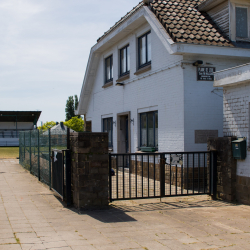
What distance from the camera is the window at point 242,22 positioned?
11602 millimetres

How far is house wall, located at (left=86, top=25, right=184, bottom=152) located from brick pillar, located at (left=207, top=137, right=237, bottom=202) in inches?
86.0

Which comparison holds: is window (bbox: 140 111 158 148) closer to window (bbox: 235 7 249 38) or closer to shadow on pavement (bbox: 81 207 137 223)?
window (bbox: 235 7 249 38)

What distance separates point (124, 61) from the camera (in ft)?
50.5

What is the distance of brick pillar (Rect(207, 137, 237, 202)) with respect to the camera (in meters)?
8.30

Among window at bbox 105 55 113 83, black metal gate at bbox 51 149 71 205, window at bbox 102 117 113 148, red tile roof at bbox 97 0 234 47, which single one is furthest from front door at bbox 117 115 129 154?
black metal gate at bbox 51 149 71 205

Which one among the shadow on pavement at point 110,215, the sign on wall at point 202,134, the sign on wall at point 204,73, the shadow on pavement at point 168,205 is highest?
the sign on wall at point 204,73

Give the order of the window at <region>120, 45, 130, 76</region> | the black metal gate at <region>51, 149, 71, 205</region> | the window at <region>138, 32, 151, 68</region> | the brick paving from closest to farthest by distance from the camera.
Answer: the brick paving, the black metal gate at <region>51, 149, 71, 205</region>, the window at <region>138, 32, 151, 68</region>, the window at <region>120, 45, 130, 76</region>

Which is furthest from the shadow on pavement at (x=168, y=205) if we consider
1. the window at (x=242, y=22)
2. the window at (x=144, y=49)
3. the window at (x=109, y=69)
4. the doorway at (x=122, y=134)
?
the window at (x=109, y=69)

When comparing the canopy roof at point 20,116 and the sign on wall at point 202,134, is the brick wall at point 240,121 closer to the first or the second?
the sign on wall at point 202,134

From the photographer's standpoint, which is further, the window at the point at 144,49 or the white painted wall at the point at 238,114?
the window at the point at 144,49

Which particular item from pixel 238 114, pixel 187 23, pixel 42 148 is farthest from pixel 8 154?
pixel 238 114

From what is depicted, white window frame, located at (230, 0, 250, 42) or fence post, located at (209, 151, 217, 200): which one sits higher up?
white window frame, located at (230, 0, 250, 42)

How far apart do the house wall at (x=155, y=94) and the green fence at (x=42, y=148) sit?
12.3 ft

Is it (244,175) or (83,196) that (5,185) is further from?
(244,175)
